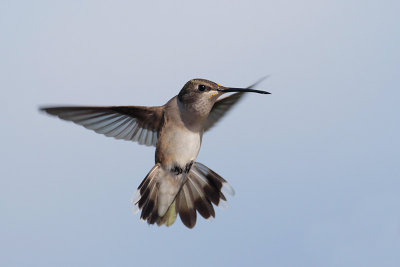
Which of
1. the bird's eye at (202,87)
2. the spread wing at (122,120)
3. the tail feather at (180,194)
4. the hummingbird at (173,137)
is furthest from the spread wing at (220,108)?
the bird's eye at (202,87)

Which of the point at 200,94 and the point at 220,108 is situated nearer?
the point at 200,94

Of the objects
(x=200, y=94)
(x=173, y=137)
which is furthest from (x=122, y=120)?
(x=200, y=94)

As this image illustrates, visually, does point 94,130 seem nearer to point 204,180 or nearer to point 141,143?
point 141,143

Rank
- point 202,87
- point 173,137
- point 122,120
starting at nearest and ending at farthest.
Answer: point 202,87
point 173,137
point 122,120

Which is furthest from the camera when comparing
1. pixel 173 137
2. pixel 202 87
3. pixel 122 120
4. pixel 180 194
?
pixel 180 194

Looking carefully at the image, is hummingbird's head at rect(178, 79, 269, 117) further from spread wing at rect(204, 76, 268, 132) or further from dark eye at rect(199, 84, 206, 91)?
spread wing at rect(204, 76, 268, 132)

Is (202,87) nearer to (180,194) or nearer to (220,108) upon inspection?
(220,108)

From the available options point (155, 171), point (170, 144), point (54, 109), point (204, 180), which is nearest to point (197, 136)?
point (170, 144)
